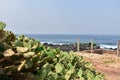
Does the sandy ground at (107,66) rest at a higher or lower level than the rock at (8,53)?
lower

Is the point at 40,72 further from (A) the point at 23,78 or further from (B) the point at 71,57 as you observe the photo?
(B) the point at 71,57

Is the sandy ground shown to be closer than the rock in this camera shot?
No

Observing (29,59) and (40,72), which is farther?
(40,72)

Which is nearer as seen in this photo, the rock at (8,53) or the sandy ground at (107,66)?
the rock at (8,53)

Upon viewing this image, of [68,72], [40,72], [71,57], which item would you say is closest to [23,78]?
[40,72]

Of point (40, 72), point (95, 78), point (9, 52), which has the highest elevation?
point (9, 52)

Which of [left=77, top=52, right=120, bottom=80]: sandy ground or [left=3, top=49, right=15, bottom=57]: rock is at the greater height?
[left=3, top=49, right=15, bottom=57]: rock

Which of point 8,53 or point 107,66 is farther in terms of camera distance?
point 107,66

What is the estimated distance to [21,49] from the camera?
2625 millimetres

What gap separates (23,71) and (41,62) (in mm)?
471

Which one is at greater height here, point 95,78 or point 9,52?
point 9,52

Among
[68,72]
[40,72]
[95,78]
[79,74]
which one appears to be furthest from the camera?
[95,78]

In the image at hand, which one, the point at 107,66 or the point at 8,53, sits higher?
the point at 8,53

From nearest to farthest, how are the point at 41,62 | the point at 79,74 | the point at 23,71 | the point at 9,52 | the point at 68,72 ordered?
the point at 9,52
the point at 23,71
the point at 41,62
the point at 68,72
the point at 79,74
